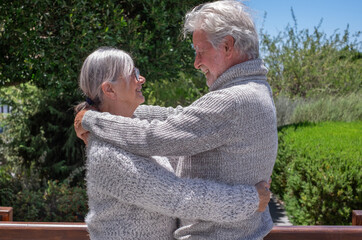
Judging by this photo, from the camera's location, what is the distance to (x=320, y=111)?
10641mm

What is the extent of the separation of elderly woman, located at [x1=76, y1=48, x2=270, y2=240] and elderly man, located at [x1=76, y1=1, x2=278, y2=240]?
0.05m

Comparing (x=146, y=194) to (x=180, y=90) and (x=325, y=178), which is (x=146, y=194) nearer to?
(x=325, y=178)

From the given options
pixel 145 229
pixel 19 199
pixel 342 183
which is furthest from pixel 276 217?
pixel 145 229

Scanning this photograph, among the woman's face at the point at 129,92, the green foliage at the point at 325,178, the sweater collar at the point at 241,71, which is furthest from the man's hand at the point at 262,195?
the green foliage at the point at 325,178

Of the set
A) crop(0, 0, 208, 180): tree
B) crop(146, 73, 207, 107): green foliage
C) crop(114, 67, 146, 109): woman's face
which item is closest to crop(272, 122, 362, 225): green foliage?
crop(0, 0, 208, 180): tree

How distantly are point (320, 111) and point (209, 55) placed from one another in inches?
370

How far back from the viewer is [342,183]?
4.56 meters

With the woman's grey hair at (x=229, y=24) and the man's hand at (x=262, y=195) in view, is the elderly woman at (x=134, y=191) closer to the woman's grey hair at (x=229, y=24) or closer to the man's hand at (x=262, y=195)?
the man's hand at (x=262, y=195)

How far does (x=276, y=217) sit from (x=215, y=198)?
5.82 metres

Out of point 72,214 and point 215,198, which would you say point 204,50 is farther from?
point 72,214

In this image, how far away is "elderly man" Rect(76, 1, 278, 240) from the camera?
1.62 m

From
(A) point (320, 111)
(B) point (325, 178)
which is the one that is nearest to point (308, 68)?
(A) point (320, 111)

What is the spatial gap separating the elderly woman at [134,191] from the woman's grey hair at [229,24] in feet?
1.26

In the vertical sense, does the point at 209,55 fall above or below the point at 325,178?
above
